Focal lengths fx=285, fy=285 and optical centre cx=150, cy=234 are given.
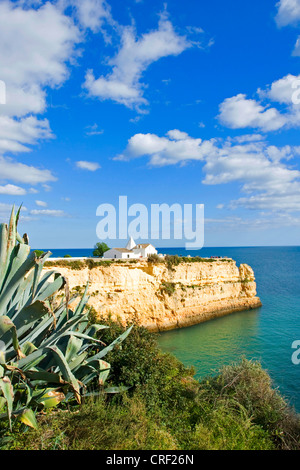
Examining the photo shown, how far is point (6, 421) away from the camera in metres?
4.43

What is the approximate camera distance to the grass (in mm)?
4289

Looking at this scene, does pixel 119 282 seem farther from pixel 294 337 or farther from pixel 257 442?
pixel 257 442

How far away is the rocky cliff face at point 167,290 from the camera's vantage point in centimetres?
2442

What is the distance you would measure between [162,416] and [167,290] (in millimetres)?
22771

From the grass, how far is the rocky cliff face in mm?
13549

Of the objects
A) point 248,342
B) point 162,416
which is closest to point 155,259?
point 248,342

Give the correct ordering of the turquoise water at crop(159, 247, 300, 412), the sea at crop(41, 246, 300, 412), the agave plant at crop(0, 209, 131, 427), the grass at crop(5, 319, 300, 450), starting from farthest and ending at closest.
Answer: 1. the turquoise water at crop(159, 247, 300, 412)
2. the sea at crop(41, 246, 300, 412)
3. the grass at crop(5, 319, 300, 450)
4. the agave plant at crop(0, 209, 131, 427)

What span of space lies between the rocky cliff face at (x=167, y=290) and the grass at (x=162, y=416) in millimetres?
13549

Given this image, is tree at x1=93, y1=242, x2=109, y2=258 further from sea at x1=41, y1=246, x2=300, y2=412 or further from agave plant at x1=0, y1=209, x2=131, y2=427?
agave plant at x1=0, y1=209, x2=131, y2=427

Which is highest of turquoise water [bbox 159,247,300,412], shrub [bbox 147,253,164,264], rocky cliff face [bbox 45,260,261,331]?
shrub [bbox 147,253,164,264]

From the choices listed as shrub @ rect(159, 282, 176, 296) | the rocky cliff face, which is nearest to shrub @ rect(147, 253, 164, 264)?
the rocky cliff face

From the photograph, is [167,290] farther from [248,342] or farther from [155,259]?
[248,342]

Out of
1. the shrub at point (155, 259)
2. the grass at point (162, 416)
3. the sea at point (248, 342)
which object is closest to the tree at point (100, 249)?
the shrub at point (155, 259)
